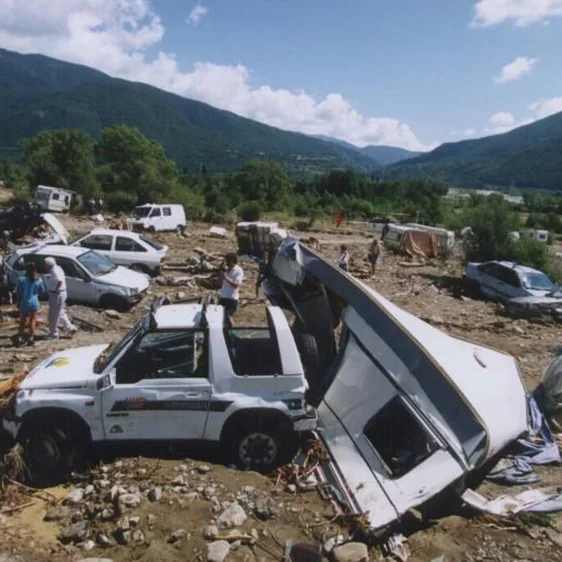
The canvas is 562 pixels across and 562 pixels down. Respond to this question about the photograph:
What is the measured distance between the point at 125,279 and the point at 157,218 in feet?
56.4

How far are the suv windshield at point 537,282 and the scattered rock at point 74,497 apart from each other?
15.0 m

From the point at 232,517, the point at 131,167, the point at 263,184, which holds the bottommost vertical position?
the point at 232,517

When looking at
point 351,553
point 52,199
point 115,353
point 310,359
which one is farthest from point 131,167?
point 351,553

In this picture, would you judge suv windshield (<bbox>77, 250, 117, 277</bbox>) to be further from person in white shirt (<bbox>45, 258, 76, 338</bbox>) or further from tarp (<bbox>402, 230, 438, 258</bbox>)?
tarp (<bbox>402, 230, 438, 258</bbox>)

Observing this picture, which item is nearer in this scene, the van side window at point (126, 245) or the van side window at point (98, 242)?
the van side window at point (98, 242)

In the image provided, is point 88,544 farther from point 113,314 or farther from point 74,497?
point 113,314

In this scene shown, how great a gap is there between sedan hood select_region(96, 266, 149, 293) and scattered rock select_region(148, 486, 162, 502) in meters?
8.26

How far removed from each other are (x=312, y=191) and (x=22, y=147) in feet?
143

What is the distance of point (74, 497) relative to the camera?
216 inches

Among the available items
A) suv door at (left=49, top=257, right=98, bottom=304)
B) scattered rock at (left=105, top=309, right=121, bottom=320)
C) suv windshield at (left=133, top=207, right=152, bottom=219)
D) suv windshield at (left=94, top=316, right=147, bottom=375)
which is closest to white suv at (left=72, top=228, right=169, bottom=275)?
suv door at (left=49, top=257, right=98, bottom=304)

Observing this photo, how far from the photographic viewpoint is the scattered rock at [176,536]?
4898 millimetres

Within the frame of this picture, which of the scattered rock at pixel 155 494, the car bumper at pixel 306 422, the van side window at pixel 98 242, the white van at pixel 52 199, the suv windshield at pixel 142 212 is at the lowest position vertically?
the scattered rock at pixel 155 494

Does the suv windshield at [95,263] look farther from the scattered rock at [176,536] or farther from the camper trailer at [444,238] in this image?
the camper trailer at [444,238]

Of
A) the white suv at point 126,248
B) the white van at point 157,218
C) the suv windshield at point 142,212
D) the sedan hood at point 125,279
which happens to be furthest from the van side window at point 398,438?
the suv windshield at point 142,212
